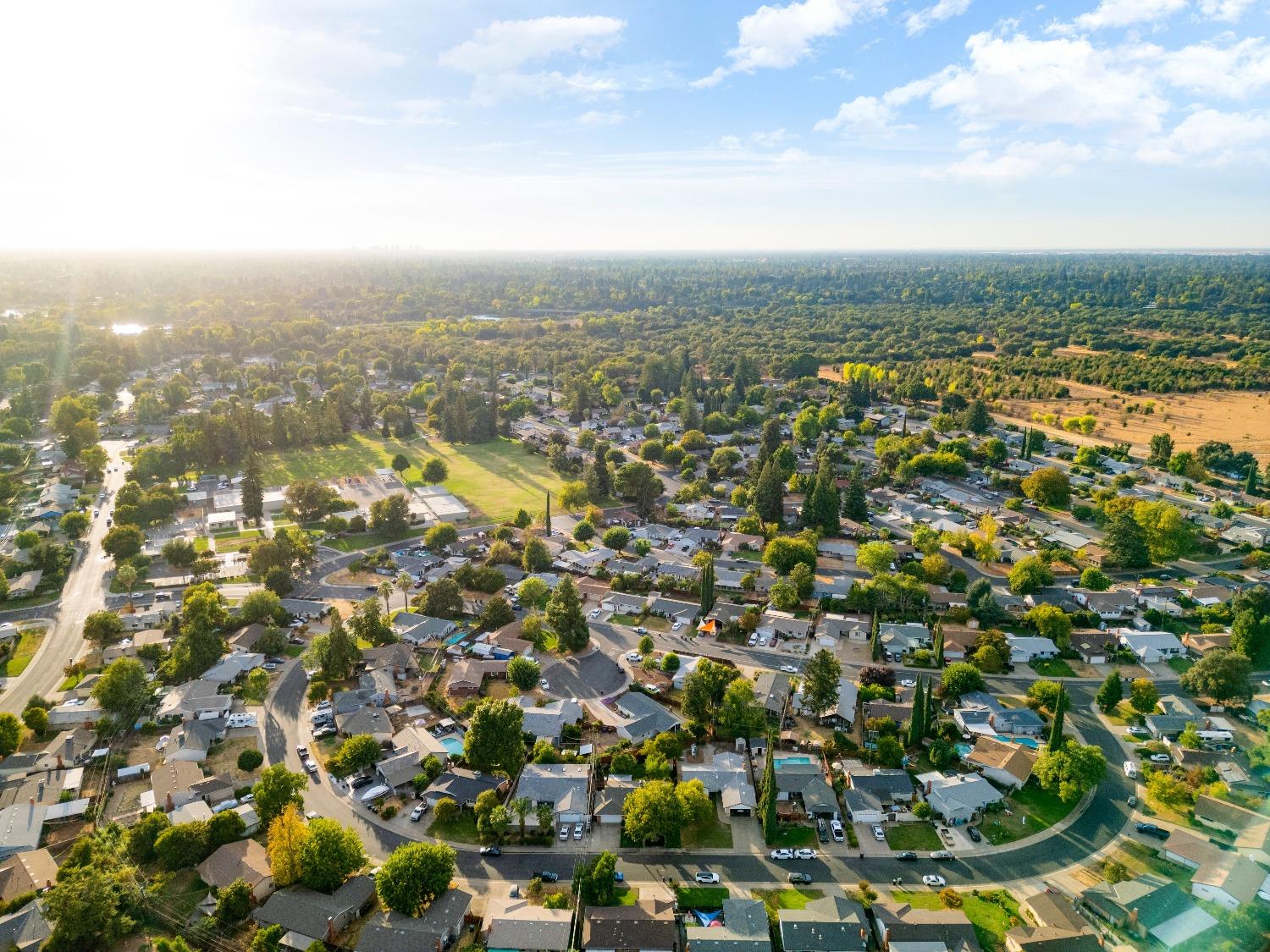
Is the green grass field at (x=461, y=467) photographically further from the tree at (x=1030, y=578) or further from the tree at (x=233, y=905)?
the tree at (x=233, y=905)

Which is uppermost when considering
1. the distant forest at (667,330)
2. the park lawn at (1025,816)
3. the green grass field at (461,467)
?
the distant forest at (667,330)

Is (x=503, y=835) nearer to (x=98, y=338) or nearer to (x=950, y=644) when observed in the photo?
(x=950, y=644)

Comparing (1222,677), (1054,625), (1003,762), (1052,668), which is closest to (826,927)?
(1003,762)

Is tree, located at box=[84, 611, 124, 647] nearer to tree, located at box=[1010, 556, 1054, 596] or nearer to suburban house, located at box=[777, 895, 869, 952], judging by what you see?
suburban house, located at box=[777, 895, 869, 952]

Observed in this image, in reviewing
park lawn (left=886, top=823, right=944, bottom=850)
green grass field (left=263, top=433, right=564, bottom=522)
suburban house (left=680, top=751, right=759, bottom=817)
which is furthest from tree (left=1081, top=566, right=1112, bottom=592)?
green grass field (left=263, top=433, right=564, bottom=522)

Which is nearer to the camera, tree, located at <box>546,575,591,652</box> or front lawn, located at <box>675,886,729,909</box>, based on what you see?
front lawn, located at <box>675,886,729,909</box>

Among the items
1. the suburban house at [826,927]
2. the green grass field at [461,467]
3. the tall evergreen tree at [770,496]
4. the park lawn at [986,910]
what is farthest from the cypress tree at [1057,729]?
the green grass field at [461,467]

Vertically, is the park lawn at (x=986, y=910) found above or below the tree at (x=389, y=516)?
below
